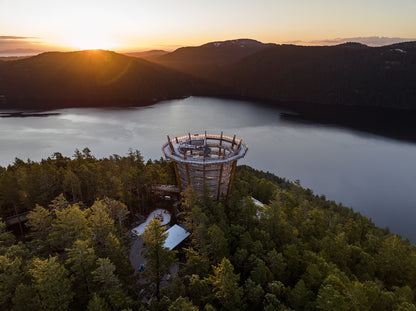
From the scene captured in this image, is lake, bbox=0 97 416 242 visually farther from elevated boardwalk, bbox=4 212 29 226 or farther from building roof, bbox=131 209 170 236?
elevated boardwalk, bbox=4 212 29 226

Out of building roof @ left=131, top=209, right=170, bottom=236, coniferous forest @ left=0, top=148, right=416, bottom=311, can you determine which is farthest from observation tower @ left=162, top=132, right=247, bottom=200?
building roof @ left=131, top=209, right=170, bottom=236

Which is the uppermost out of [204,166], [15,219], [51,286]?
[204,166]

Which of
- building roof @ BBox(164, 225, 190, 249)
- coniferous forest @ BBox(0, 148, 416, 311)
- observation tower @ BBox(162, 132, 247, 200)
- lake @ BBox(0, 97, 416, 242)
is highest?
observation tower @ BBox(162, 132, 247, 200)

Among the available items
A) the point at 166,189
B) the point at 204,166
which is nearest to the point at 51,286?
the point at 204,166

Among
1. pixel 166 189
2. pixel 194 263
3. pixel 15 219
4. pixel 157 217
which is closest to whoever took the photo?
pixel 194 263

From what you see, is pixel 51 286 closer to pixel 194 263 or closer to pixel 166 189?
pixel 194 263

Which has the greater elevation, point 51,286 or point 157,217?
point 51,286
